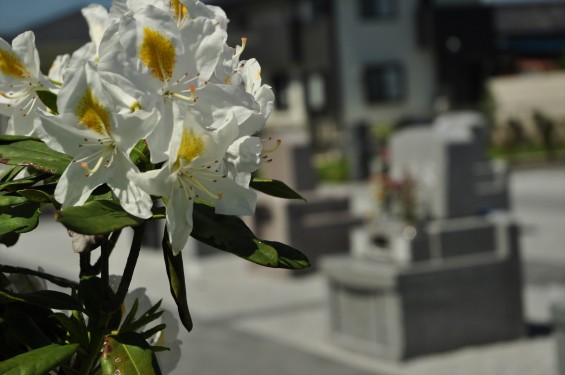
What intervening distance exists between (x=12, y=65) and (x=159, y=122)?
380 millimetres

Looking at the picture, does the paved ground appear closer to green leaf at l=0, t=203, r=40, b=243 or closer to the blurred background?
A: the blurred background

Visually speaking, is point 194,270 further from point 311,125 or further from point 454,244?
point 311,125

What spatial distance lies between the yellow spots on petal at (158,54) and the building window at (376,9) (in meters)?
28.4

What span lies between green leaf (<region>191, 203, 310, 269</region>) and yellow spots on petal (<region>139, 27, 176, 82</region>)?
20 centimetres

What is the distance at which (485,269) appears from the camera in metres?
7.08

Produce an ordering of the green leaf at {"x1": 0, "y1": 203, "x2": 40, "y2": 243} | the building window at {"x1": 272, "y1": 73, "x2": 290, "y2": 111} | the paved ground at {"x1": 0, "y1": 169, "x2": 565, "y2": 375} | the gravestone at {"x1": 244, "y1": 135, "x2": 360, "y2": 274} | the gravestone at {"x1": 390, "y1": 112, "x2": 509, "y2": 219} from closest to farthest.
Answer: the green leaf at {"x1": 0, "y1": 203, "x2": 40, "y2": 243} < the paved ground at {"x1": 0, "y1": 169, "x2": 565, "y2": 375} < the gravestone at {"x1": 390, "y1": 112, "x2": 509, "y2": 219} < the gravestone at {"x1": 244, "y1": 135, "x2": 360, "y2": 274} < the building window at {"x1": 272, "y1": 73, "x2": 290, "y2": 111}

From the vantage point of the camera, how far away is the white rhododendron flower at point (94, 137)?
1.12 metres

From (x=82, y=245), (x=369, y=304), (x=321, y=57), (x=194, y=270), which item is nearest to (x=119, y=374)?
(x=82, y=245)

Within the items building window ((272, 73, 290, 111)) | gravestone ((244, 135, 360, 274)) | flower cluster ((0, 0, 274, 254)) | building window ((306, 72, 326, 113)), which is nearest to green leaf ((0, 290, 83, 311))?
flower cluster ((0, 0, 274, 254))

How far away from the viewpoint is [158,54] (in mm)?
1139

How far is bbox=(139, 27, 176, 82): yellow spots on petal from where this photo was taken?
3.71 feet

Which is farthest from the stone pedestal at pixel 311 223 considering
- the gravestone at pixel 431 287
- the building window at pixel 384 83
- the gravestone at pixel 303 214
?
the building window at pixel 384 83

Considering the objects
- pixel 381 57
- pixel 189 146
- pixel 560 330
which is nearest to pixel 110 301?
pixel 189 146

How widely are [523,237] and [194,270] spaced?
4.76 metres
